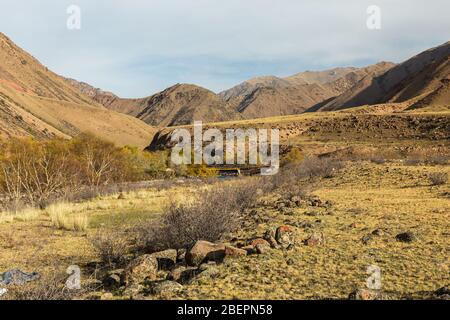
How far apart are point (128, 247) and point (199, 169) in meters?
39.2

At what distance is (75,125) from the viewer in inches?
5069

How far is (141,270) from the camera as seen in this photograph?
729cm

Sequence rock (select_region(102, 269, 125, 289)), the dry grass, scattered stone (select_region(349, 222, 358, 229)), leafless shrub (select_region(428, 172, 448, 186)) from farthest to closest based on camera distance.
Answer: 1. leafless shrub (select_region(428, 172, 448, 186))
2. the dry grass
3. scattered stone (select_region(349, 222, 358, 229))
4. rock (select_region(102, 269, 125, 289))

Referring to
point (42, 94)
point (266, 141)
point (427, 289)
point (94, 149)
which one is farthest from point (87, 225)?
point (42, 94)

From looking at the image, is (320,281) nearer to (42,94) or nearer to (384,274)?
(384,274)

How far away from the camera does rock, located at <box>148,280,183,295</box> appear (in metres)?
6.19

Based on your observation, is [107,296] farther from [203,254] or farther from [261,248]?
[261,248]

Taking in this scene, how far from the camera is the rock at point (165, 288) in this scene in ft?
20.3

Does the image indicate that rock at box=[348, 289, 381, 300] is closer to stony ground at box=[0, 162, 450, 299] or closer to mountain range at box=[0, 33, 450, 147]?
stony ground at box=[0, 162, 450, 299]

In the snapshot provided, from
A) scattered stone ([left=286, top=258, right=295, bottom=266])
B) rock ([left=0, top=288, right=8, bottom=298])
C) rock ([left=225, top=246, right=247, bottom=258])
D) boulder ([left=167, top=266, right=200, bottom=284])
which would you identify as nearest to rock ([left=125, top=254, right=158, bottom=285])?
boulder ([left=167, top=266, right=200, bottom=284])

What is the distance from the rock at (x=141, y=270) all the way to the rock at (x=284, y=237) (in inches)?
101

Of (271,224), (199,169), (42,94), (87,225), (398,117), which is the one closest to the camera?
(271,224)

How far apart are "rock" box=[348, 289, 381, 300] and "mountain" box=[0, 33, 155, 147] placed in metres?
75.1

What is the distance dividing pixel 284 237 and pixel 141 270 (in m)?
3.01
